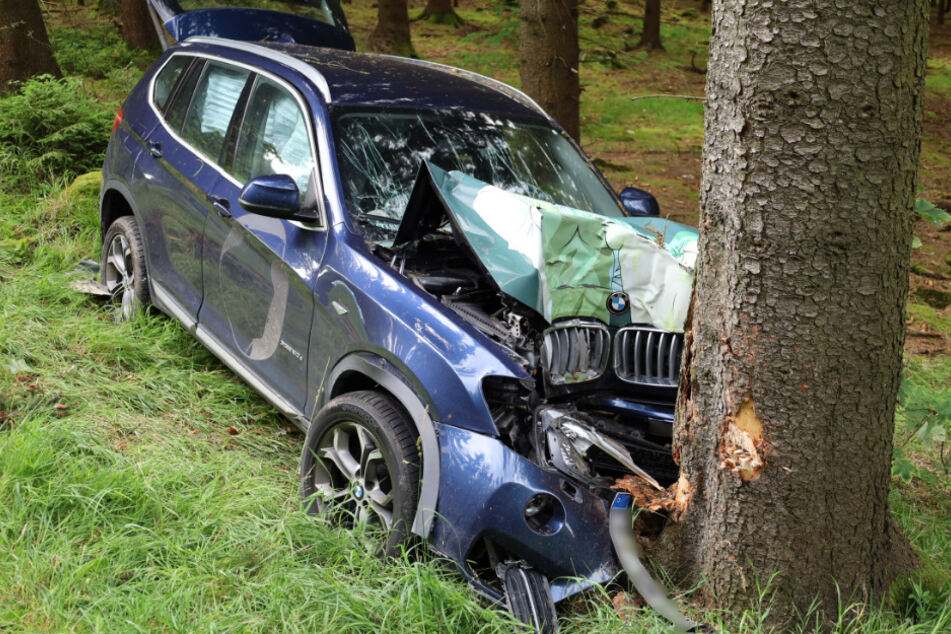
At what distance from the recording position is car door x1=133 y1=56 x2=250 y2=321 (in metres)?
4.56

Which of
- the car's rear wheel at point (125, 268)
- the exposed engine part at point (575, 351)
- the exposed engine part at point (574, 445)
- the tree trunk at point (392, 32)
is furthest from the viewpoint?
the tree trunk at point (392, 32)

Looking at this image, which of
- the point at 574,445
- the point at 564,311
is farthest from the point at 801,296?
the point at 564,311

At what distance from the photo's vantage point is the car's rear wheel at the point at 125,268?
516 cm

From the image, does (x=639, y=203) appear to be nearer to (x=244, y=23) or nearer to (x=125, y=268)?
(x=244, y=23)

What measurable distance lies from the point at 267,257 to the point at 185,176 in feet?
3.26

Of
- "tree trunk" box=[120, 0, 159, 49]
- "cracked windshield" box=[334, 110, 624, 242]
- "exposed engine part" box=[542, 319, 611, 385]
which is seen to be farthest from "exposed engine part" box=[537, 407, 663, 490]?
"tree trunk" box=[120, 0, 159, 49]

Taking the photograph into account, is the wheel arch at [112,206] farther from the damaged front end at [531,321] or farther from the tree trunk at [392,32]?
the tree trunk at [392,32]

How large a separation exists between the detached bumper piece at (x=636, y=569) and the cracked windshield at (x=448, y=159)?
1.59 m

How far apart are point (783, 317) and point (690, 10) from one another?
24389 millimetres

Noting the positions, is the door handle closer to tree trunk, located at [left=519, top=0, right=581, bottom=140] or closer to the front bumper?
the front bumper

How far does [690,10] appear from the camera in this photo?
81.4 feet

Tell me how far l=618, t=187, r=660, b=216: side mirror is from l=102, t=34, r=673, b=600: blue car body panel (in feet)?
2.30

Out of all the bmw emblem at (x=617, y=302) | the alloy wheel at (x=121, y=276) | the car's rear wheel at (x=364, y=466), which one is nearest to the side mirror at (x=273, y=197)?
the car's rear wheel at (x=364, y=466)

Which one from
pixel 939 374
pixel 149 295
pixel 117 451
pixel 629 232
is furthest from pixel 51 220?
pixel 939 374
